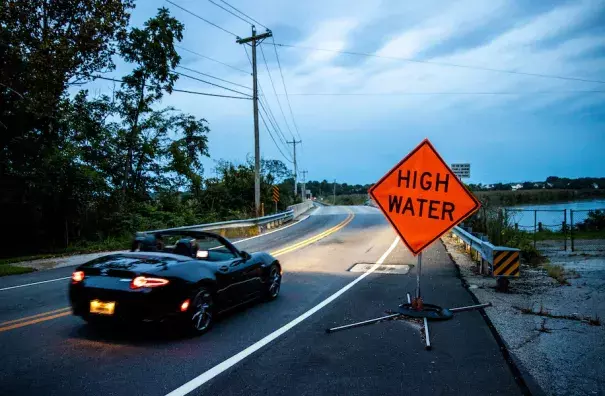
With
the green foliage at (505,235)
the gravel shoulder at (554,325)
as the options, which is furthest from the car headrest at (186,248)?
the green foliage at (505,235)

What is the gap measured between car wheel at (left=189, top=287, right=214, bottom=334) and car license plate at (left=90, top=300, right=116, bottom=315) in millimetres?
940

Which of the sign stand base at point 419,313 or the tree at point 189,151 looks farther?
the tree at point 189,151

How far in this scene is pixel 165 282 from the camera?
19.1ft

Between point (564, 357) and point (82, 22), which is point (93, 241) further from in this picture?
point (564, 357)

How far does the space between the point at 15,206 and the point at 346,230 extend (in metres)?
14.9

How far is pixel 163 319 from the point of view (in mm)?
5754

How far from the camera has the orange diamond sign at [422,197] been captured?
289 inches

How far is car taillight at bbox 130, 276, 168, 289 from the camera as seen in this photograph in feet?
18.6

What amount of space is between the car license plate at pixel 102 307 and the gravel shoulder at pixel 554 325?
4.61 metres

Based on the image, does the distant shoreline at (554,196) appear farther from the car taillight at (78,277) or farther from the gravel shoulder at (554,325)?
the car taillight at (78,277)

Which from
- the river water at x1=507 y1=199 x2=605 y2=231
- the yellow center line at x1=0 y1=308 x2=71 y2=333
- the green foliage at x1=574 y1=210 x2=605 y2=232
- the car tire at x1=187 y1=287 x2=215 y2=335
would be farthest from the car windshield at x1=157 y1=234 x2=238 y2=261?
the green foliage at x1=574 y1=210 x2=605 y2=232

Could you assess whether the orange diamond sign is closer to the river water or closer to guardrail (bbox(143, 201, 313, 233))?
the river water

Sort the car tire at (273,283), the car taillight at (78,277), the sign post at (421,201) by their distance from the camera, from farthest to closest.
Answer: the car tire at (273,283) → the sign post at (421,201) → the car taillight at (78,277)

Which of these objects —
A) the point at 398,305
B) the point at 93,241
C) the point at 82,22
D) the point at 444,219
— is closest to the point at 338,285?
the point at 398,305
